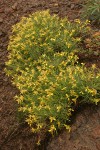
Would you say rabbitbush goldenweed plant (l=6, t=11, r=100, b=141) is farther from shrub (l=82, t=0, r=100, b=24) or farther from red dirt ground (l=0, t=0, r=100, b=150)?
shrub (l=82, t=0, r=100, b=24)

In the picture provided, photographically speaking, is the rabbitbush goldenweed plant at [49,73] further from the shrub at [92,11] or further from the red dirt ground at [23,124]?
the shrub at [92,11]

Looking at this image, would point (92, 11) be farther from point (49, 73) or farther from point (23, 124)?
point (23, 124)

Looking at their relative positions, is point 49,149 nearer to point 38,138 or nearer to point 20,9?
point 38,138

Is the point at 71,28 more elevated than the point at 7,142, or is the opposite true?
the point at 71,28

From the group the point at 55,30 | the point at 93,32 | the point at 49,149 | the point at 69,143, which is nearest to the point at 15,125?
the point at 49,149

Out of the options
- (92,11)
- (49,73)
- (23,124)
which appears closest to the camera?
(49,73)

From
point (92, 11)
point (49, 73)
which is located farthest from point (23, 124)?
point (92, 11)
